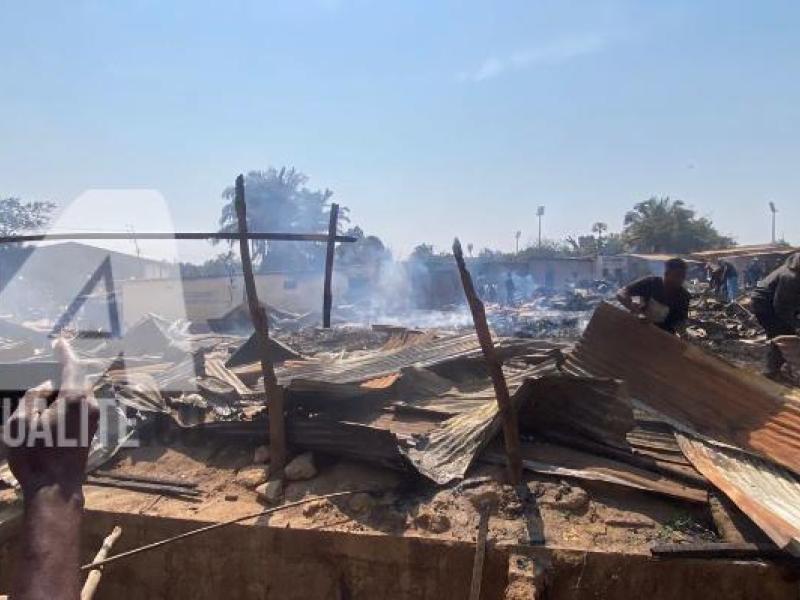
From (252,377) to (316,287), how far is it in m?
18.8

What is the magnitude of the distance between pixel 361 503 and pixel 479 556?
34.3 inches

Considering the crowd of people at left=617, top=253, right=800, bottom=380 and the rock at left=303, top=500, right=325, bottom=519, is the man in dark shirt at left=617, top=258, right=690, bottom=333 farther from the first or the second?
the rock at left=303, top=500, right=325, bottom=519

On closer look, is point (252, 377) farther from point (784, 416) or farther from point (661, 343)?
point (784, 416)

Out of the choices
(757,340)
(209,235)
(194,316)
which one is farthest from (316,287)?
(209,235)

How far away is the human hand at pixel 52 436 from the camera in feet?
3.09

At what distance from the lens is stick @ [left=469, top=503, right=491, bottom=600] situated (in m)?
3.06

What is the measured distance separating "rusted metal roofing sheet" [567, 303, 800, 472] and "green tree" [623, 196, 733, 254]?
35441 mm

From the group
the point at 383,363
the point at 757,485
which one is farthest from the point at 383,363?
the point at 757,485

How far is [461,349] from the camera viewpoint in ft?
20.0

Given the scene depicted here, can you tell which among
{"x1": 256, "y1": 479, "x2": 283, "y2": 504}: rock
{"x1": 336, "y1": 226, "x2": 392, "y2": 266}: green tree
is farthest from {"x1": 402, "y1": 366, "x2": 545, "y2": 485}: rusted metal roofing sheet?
{"x1": 336, "y1": 226, "x2": 392, "y2": 266}: green tree

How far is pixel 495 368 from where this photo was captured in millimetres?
3691

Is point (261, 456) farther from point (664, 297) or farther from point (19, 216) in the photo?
point (19, 216)

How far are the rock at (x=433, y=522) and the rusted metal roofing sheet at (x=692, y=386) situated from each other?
220 cm

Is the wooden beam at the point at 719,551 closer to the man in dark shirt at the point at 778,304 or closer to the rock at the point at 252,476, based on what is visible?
the rock at the point at 252,476
